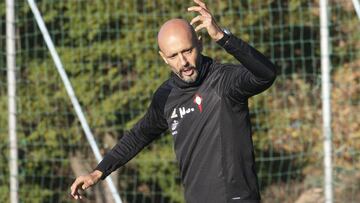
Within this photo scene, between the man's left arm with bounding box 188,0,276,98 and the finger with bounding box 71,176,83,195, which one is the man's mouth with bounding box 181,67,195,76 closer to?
the man's left arm with bounding box 188,0,276,98

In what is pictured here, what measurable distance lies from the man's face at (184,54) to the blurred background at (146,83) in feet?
11.9

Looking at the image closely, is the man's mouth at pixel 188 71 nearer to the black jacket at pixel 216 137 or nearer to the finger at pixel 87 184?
the black jacket at pixel 216 137

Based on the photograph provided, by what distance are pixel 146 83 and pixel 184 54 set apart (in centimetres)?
388

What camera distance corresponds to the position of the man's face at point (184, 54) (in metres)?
4.29

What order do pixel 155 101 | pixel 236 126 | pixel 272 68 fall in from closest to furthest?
1. pixel 272 68
2. pixel 236 126
3. pixel 155 101

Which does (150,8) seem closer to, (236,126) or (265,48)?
(265,48)

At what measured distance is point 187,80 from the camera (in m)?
4.38

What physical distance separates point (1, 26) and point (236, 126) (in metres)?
4.23

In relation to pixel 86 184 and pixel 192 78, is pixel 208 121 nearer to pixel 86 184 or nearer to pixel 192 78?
pixel 192 78

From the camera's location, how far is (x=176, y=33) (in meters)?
4.32

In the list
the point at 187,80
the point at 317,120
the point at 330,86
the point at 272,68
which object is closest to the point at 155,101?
the point at 187,80

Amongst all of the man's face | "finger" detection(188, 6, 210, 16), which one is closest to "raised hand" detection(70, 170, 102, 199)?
the man's face

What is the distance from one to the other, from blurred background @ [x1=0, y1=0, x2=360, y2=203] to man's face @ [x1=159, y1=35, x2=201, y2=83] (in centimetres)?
363

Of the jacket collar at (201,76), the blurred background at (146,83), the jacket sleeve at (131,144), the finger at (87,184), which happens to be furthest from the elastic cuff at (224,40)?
the blurred background at (146,83)
